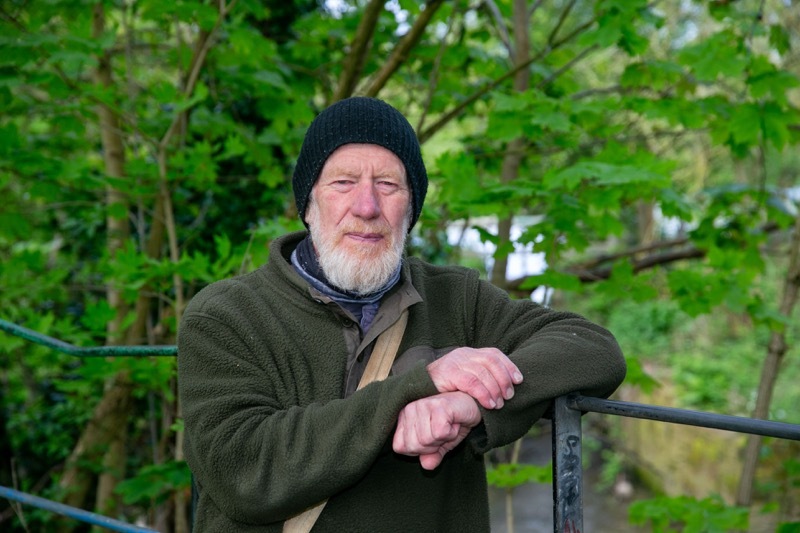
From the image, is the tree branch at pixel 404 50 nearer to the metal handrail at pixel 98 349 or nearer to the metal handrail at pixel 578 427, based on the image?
the metal handrail at pixel 98 349

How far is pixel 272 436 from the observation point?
1407 mm

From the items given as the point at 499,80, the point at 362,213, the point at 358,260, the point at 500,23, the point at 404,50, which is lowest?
the point at 358,260

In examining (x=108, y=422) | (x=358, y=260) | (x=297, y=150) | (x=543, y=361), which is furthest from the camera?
(x=108, y=422)

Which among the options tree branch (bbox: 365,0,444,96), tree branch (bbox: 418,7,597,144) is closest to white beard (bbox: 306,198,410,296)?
tree branch (bbox: 365,0,444,96)

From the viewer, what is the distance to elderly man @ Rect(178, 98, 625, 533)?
139cm

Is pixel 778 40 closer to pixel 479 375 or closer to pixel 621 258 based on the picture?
pixel 621 258

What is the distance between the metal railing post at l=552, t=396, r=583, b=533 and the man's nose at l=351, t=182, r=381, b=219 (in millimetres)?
709

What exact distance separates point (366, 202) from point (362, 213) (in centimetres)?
3

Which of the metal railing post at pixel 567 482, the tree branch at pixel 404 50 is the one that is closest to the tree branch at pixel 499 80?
the tree branch at pixel 404 50

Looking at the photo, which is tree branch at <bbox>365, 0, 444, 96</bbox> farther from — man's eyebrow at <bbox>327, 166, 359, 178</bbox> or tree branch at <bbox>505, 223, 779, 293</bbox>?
man's eyebrow at <bbox>327, 166, 359, 178</bbox>

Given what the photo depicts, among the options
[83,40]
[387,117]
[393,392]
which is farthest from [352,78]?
[393,392]

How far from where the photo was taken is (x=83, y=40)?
3.07 meters

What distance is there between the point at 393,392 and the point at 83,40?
240 centimetres

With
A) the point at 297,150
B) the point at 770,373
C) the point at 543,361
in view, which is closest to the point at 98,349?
the point at 543,361
